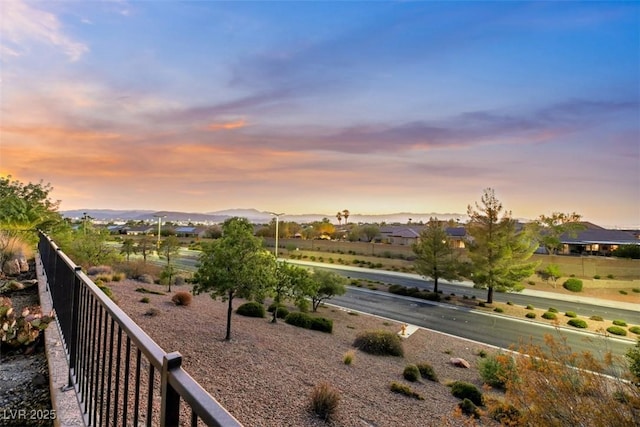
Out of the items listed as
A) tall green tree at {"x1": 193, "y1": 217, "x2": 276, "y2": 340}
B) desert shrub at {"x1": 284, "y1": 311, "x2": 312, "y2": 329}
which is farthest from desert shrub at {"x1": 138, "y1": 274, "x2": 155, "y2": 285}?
tall green tree at {"x1": 193, "y1": 217, "x2": 276, "y2": 340}

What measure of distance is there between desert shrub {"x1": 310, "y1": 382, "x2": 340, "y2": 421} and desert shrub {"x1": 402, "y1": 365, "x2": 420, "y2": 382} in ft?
19.2

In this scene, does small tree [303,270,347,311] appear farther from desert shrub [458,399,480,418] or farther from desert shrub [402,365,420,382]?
desert shrub [458,399,480,418]

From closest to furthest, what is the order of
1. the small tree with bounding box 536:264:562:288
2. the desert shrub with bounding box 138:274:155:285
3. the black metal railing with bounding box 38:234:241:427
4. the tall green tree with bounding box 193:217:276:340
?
the black metal railing with bounding box 38:234:241:427, the tall green tree with bounding box 193:217:276:340, the desert shrub with bounding box 138:274:155:285, the small tree with bounding box 536:264:562:288

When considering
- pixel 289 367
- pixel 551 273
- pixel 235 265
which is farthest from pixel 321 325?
pixel 551 273

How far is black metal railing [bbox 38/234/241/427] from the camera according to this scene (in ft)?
3.63

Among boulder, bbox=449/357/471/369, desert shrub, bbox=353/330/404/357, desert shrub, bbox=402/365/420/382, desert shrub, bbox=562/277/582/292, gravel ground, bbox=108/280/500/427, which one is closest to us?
gravel ground, bbox=108/280/500/427

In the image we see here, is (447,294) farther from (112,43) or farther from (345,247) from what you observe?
(112,43)

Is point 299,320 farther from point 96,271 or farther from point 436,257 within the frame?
point 436,257

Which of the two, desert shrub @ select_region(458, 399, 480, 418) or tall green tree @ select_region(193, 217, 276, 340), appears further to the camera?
tall green tree @ select_region(193, 217, 276, 340)

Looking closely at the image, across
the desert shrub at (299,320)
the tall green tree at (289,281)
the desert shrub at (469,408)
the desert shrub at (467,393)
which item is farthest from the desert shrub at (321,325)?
the desert shrub at (469,408)

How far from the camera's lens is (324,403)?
8773 mm

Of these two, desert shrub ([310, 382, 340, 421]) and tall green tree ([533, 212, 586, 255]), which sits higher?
tall green tree ([533, 212, 586, 255])

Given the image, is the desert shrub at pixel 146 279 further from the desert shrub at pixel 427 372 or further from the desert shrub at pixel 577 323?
the desert shrub at pixel 577 323

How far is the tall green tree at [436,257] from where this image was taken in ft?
105
